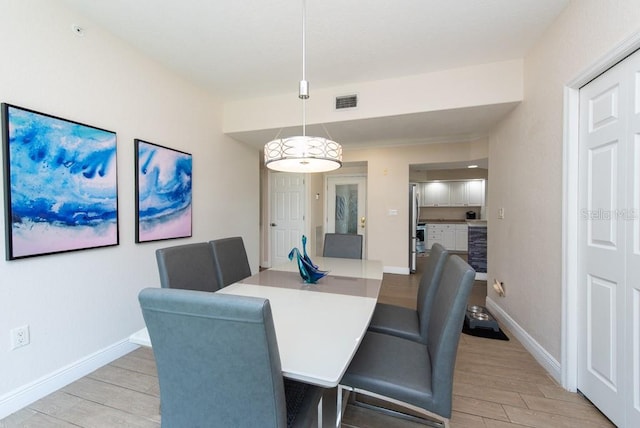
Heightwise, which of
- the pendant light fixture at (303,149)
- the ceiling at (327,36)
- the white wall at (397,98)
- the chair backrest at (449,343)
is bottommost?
the chair backrest at (449,343)

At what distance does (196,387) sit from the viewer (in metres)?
0.83

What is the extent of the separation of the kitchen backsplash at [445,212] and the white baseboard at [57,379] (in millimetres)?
7112

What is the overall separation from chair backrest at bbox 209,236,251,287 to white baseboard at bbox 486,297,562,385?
2424 mm

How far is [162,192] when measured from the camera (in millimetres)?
2480

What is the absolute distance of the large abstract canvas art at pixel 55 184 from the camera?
59.9 inches

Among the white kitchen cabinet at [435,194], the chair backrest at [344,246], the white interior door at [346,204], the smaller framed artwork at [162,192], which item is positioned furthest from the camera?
the white kitchen cabinet at [435,194]

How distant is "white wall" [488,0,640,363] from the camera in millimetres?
1540

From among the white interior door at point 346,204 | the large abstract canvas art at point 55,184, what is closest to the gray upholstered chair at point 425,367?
the large abstract canvas art at point 55,184

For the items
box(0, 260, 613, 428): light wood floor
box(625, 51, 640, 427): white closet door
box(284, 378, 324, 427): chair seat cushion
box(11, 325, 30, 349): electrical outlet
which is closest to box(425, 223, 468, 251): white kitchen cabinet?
box(0, 260, 613, 428): light wood floor

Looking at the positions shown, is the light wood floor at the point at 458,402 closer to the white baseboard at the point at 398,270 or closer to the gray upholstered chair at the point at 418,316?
the gray upholstered chair at the point at 418,316

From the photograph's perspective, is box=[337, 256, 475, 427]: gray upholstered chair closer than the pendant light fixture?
Yes

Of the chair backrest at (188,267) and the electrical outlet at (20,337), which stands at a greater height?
the chair backrest at (188,267)

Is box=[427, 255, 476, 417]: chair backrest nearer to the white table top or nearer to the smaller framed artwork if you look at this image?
the white table top

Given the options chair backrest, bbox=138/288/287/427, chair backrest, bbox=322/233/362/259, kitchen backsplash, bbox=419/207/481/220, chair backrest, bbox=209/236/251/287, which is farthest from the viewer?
kitchen backsplash, bbox=419/207/481/220
